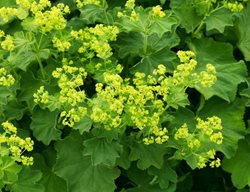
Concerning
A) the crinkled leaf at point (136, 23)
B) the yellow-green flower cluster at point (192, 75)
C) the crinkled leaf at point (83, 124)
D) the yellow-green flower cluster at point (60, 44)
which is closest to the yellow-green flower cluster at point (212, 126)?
the yellow-green flower cluster at point (192, 75)

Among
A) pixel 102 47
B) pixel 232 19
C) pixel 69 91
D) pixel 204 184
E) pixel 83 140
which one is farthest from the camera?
pixel 204 184

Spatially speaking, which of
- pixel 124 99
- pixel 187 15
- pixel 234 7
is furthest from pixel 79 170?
pixel 234 7

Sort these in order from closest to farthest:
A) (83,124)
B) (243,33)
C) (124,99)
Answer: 1. (124,99)
2. (83,124)
3. (243,33)

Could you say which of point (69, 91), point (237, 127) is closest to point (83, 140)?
point (69, 91)

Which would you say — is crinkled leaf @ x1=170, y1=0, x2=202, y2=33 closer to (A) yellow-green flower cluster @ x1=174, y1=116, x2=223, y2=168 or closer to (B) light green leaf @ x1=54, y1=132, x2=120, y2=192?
(A) yellow-green flower cluster @ x1=174, y1=116, x2=223, y2=168

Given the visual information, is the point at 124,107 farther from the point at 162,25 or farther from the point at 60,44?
the point at 162,25

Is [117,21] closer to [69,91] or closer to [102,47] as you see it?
[102,47]

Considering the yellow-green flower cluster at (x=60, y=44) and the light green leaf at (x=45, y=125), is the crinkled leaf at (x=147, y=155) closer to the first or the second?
the light green leaf at (x=45, y=125)
